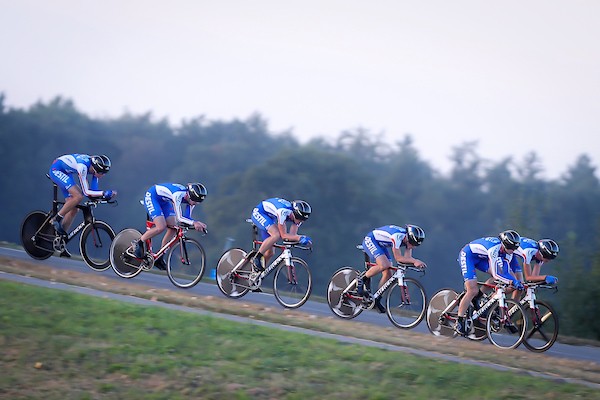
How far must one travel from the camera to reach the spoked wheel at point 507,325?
15000 mm

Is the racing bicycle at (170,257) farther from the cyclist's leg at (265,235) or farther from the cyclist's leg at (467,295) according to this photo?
the cyclist's leg at (467,295)

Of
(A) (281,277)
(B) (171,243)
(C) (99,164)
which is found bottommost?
(A) (281,277)

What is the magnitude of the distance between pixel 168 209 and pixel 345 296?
3.72 metres

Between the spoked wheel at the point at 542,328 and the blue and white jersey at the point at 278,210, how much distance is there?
453 centimetres

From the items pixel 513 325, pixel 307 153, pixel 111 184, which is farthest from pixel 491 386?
pixel 111 184

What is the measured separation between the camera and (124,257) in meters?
17.6


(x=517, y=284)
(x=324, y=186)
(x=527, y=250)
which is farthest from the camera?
(x=324, y=186)

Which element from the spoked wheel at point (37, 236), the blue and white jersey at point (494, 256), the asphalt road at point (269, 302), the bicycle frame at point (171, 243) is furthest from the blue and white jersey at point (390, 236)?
the spoked wheel at point (37, 236)

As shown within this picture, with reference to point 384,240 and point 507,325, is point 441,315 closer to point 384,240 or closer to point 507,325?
point 507,325

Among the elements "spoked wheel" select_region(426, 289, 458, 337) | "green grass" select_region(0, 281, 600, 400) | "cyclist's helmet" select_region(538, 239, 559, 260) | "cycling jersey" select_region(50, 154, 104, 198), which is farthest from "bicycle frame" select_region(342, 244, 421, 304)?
"cycling jersey" select_region(50, 154, 104, 198)

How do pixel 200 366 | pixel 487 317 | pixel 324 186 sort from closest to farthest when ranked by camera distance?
pixel 200 366 → pixel 487 317 → pixel 324 186

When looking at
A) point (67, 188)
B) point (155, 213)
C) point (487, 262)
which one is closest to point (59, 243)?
point (67, 188)

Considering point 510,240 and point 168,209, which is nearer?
point 510,240

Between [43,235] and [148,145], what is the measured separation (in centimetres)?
6383
